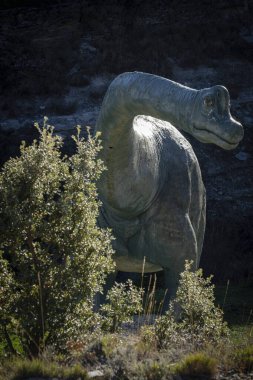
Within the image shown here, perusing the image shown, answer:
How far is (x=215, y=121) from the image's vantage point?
528 centimetres

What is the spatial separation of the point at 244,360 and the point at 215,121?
1843 mm

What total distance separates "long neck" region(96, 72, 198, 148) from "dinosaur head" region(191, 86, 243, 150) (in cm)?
10

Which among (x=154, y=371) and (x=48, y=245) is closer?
(x=154, y=371)

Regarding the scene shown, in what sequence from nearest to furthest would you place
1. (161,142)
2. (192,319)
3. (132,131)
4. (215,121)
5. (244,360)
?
(215,121) < (244,360) < (192,319) < (132,131) < (161,142)

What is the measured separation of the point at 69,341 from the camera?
648 centimetres

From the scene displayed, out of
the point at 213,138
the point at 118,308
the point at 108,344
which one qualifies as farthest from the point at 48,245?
the point at 213,138

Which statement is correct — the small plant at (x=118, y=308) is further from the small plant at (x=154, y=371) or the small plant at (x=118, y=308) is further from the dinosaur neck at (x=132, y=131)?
the dinosaur neck at (x=132, y=131)

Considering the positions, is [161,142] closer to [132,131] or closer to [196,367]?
[132,131]

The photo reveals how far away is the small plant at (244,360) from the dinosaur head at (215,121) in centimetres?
168

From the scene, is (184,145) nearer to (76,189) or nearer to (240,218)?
(76,189)

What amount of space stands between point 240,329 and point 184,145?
214 centimetres

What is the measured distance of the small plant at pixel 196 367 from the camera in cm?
593

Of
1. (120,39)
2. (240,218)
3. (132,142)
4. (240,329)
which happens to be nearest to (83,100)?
(120,39)

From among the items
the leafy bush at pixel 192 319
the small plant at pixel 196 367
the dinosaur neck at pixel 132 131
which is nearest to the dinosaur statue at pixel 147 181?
the dinosaur neck at pixel 132 131
